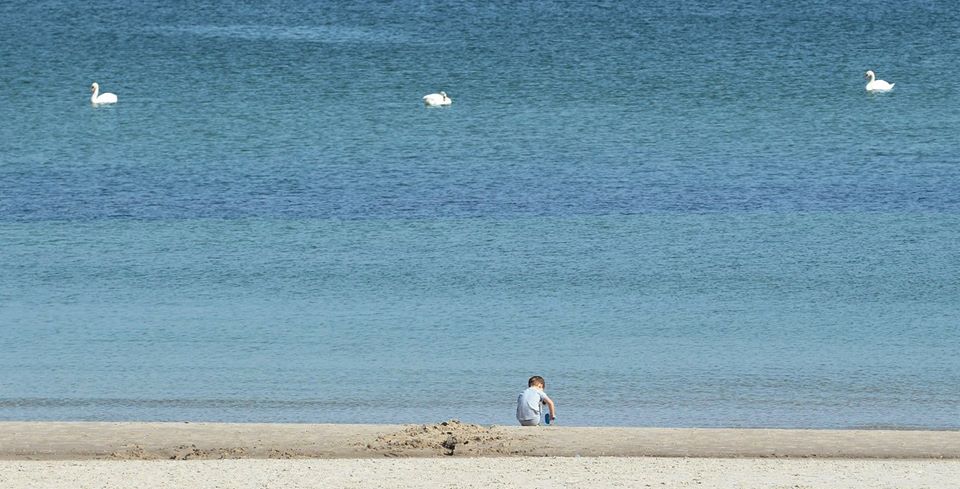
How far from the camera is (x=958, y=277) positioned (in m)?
27.6

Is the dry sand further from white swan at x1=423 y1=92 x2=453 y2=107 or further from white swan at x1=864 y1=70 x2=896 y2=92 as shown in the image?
white swan at x1=864 y1=70 x2=896 y2=92

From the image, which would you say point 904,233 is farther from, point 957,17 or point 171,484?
point 957,17

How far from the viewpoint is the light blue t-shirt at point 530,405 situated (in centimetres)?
1878

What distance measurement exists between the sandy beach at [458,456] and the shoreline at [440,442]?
0.06ft

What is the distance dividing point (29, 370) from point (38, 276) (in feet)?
17.6

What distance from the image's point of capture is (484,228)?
31.0 m

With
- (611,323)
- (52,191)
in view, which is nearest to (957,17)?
(52,191)

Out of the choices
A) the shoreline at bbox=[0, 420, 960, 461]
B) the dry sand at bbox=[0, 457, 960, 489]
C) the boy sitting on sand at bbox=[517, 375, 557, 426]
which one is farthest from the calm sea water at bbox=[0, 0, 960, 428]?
the dry sand at bbox=[0, 457, 960, 489]

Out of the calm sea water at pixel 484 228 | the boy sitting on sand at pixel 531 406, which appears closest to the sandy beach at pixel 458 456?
the boy sitting on sand at pixel 531 406

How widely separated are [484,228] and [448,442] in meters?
13.4

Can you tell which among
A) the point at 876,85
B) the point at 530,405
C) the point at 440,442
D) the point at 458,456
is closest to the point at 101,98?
the point at 876,85

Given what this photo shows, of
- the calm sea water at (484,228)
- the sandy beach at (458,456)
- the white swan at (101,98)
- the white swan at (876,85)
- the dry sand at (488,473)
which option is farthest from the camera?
the white swan at (876,85)

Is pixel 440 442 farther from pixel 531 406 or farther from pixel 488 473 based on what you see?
pixel 531 406

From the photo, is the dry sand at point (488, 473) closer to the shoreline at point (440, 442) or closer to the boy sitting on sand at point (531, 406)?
the shoreline at point (440, 442)
